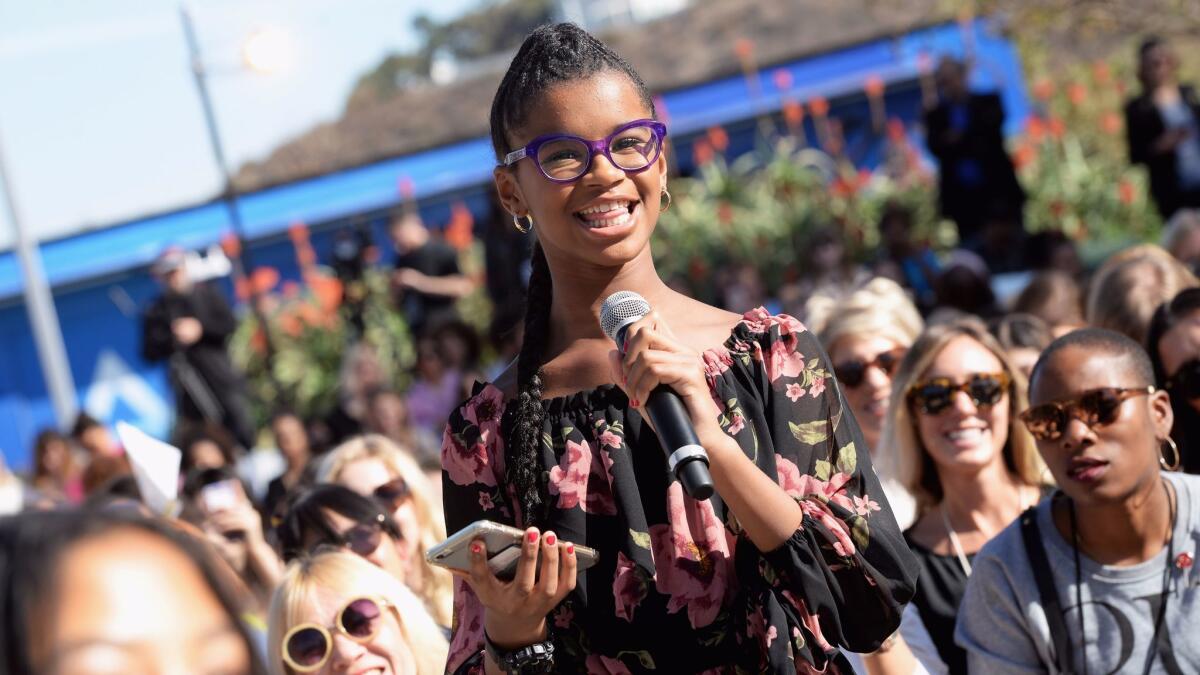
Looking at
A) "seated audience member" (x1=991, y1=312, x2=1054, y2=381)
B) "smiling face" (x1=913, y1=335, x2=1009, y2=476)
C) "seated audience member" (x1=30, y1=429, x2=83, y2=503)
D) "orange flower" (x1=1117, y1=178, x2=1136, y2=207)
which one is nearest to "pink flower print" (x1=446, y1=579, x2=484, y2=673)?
"smiling face" (x1=913, y1=335, x2=1009, y2=476)

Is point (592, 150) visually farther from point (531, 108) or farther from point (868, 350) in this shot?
point (868, 350)

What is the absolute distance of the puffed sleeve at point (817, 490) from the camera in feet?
8.13

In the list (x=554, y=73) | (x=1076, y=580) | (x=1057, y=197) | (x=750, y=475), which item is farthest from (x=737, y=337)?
(x=1057, y=197)

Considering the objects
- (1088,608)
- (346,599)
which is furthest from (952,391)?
(346,599)

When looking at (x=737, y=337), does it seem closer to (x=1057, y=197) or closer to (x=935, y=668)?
(x=935, y=668)

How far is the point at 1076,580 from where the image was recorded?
13.0 ft

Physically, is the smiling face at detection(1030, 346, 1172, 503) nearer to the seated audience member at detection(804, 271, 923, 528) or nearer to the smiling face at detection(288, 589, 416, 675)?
the seated audience member at detection(804, 271, 923, 528)

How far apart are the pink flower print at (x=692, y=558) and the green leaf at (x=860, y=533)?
20 cm

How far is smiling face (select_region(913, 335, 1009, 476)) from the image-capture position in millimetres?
4859

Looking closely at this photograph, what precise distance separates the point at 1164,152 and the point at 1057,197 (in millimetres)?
2525

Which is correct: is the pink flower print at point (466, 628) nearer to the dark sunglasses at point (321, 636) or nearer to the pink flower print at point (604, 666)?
the pink flower print at point (604, 666)

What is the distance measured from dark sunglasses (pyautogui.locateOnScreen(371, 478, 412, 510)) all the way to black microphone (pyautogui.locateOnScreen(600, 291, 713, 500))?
2934mm

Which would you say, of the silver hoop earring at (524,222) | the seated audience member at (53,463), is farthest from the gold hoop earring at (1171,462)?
the seated audience member at (53,463)

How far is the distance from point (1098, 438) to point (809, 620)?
1.83m
